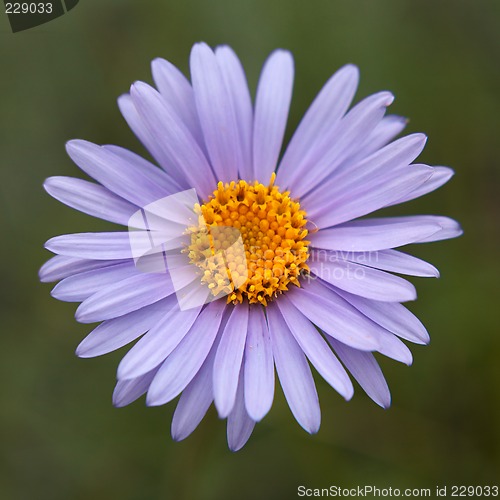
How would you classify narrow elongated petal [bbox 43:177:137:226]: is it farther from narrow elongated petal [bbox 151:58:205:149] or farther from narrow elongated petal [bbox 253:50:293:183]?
narrow elongated petal [bbox 253:50:293:183]

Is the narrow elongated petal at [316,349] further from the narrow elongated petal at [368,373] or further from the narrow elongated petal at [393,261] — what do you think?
the narrow elongated petal at [393,261]

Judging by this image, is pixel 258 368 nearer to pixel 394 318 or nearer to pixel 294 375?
pixel 294 375

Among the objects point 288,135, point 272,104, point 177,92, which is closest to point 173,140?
point 177,92

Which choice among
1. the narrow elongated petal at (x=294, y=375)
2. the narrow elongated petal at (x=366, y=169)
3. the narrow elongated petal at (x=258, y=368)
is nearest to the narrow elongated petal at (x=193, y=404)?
the narrow elongated petal at (x=258, y=368)

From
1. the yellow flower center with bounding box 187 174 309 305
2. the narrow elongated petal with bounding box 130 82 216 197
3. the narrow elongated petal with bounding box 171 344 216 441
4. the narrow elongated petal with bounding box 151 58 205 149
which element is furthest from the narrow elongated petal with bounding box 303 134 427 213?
the narrow elongated petal with bounding box 171 344 216 441

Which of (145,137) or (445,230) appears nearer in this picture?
(445,230)

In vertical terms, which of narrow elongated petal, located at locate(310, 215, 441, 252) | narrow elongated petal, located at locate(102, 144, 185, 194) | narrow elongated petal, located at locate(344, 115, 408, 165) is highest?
narrow elongated petal, located at locate(102, 144, 185, 194)

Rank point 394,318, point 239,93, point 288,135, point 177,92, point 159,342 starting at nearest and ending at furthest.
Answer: point 159,342, point 394,318, point 177,92, point 239,93, point 288,135
